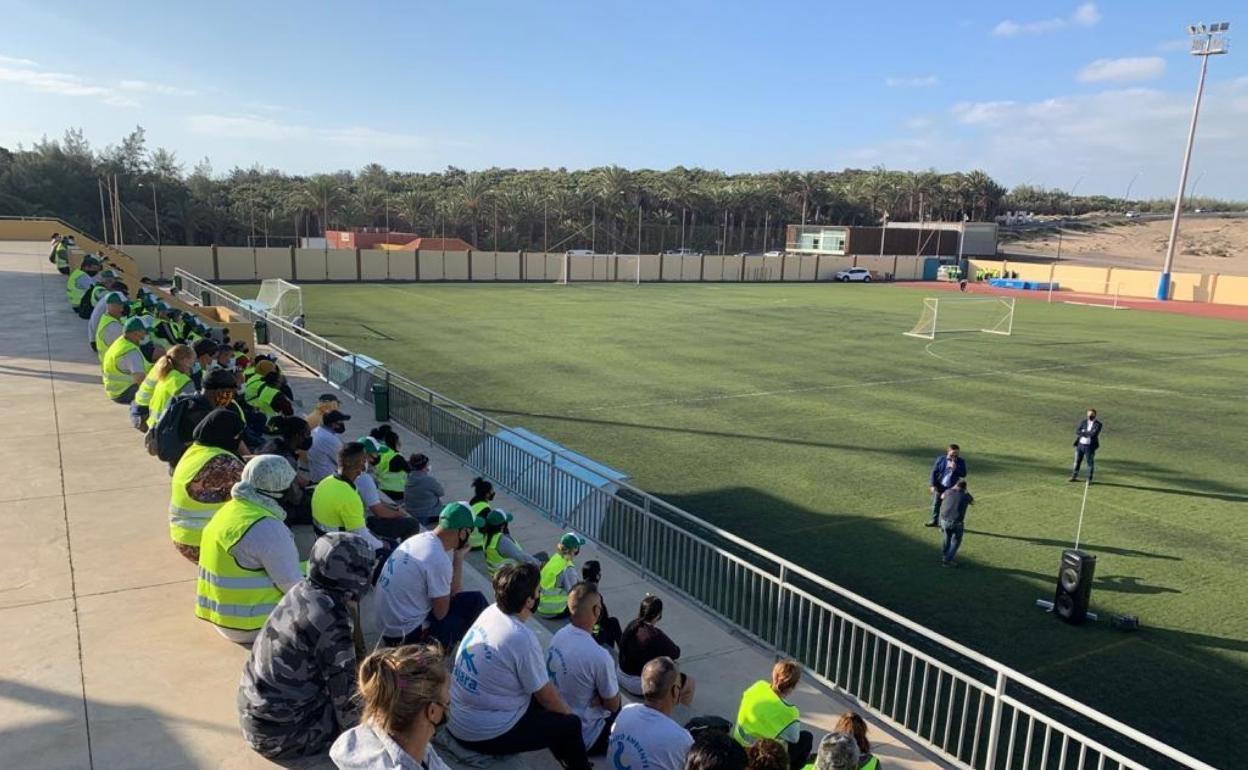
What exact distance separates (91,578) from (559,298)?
45355 mm

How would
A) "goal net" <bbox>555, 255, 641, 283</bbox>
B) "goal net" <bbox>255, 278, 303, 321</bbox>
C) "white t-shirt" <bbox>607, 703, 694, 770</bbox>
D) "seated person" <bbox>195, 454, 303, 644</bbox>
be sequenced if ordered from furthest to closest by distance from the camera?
"goal net" <bbox>555, 255, 641, 283</bbox>, "goal net" <bbox>255, 278, 303, 321</bbox>, "seated person" <bbox>195, 454, 303, 644</bbox>, "white t-shirt" <bbox>607, 703, 694, 770</bbox>

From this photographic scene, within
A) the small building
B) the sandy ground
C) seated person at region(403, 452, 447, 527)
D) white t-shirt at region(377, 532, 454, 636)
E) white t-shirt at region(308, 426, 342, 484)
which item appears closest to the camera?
white t-shirt at region(377, 532, 454, 636)

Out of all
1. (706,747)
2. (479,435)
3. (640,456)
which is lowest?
(640,456)

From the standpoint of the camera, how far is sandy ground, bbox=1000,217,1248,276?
108125 mm

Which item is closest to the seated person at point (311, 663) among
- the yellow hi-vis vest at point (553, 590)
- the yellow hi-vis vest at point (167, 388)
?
the yellow hi-vis vest at point (553, 590)

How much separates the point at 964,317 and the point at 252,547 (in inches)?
1808

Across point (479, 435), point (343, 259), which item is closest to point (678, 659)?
point (479, 435)

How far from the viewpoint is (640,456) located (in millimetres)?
16094

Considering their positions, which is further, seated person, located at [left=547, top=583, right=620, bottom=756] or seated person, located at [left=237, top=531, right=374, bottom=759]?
seated person, located at [left=547, top=583, right=620, bottom=756]

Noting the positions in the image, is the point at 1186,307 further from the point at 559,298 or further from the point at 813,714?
the point at 813,714

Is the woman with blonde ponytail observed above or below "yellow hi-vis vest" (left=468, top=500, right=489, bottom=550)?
above

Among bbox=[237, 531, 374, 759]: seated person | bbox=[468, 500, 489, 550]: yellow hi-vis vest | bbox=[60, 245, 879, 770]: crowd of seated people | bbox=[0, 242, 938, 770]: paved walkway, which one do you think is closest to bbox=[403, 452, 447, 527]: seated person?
bbox=[0, 242, 938, 770]: paved walkway

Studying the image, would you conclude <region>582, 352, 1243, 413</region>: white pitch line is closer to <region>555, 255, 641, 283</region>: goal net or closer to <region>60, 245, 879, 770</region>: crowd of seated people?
<region>60, 245, 879, 770</region>: crowd of seated people

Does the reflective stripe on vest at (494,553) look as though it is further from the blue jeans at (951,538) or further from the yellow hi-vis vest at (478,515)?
the blue jeans at (951,538)
